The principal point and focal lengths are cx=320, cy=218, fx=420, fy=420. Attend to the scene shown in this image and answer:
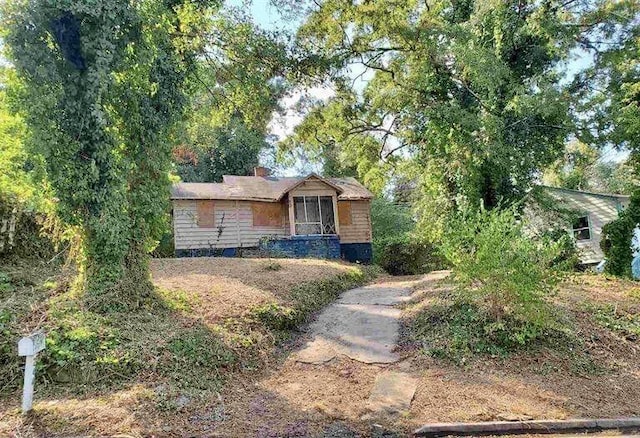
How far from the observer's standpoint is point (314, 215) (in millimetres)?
19953

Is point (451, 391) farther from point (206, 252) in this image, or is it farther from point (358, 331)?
point (206, 252)

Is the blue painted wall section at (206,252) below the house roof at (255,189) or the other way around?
below

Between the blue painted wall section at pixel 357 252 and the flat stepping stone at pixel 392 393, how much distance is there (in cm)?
1468

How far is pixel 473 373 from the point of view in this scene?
5.25 meters

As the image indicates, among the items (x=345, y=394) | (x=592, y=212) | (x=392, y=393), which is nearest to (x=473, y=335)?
(x=392, y=393)

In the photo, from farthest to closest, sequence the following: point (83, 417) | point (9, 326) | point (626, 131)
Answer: point (626, 131)
point (9, 326)
point (83, 417)

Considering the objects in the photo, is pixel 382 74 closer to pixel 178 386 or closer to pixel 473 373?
pixel 473 373

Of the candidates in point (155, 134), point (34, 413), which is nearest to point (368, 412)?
point (34, 413)

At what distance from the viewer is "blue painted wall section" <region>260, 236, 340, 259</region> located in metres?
17.9

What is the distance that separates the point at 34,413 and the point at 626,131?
41.0 feet

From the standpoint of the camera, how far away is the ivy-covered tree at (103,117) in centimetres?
538

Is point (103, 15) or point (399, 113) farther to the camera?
point (399, 113)

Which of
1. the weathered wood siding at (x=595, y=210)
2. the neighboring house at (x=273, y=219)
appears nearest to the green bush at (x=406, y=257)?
the neighboring house at (x=273, y=219)

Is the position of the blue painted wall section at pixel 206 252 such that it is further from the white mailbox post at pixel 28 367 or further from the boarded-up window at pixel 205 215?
the white mailbox post at pixel 28 367
